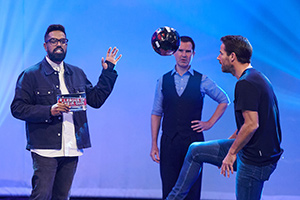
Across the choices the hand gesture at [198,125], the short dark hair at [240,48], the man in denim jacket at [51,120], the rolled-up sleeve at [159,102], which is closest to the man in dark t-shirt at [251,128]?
the short dark hair at [240,48]

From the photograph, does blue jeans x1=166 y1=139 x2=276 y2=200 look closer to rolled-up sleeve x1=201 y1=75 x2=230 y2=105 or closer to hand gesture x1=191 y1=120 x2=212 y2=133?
hand gesture x1=191 y1=120 x2=212 y2=133

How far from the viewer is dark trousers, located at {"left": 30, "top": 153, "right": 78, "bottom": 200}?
261 cm

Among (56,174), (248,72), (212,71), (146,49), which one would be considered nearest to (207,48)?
(212,71)

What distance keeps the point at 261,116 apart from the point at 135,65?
229cm

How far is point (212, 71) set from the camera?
4.33 metres

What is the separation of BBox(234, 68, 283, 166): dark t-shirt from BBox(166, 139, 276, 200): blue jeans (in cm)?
6

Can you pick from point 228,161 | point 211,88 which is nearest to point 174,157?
point 211,88

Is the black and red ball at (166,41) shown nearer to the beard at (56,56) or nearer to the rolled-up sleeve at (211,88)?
the rolled-up sleeve at (211,88)

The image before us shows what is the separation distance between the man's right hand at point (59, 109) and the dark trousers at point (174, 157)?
0.93 meters

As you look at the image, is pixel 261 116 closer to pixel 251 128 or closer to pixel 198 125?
pixel 251 128

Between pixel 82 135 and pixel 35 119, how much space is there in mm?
369

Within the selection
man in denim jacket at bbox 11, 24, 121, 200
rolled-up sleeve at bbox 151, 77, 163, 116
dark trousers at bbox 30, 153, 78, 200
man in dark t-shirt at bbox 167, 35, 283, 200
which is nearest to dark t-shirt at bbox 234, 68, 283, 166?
man in dark t-shirt at bbox 167, 35, 283, 200

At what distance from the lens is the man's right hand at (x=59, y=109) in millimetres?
2582

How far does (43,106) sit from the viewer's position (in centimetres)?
265
